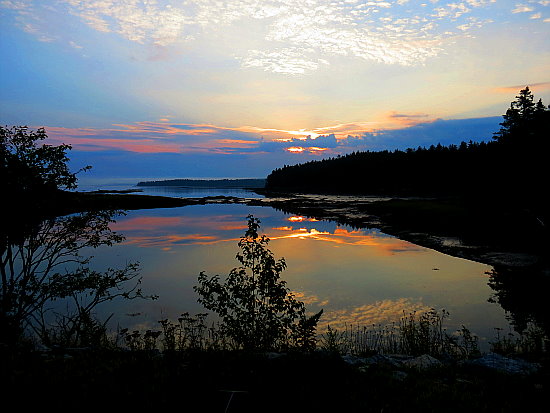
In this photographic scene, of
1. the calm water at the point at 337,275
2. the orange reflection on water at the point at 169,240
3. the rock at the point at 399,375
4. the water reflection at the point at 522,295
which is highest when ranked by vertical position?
the rock at the point at 399,375

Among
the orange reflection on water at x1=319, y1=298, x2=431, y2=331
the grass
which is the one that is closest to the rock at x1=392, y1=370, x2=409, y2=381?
the grass

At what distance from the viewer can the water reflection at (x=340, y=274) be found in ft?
72.5

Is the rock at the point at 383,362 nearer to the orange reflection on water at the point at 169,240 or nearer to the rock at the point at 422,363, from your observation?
the rock at the point at 422,363

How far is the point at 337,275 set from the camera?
31938 millimetres

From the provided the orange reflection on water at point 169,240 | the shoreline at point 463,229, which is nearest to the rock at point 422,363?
the shoreline at point 463,229

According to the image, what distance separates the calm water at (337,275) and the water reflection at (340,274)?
6 centimetres

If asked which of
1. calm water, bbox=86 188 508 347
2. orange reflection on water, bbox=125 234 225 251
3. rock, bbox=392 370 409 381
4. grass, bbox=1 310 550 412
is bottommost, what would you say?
calm water, bbox=86 188 508 347

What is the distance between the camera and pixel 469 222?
5447cm

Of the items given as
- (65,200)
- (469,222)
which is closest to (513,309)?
(65,200)

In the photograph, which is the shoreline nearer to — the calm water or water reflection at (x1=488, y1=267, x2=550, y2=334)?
water reflection at (x1=488, y1=267, x2=550, y2=334)

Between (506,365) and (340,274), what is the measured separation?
2273 cm

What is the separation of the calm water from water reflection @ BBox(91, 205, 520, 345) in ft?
0.19

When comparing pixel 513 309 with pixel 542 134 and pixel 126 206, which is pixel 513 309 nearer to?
pixel 542 134

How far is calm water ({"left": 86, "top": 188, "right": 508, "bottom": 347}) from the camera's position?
21.9 metres
